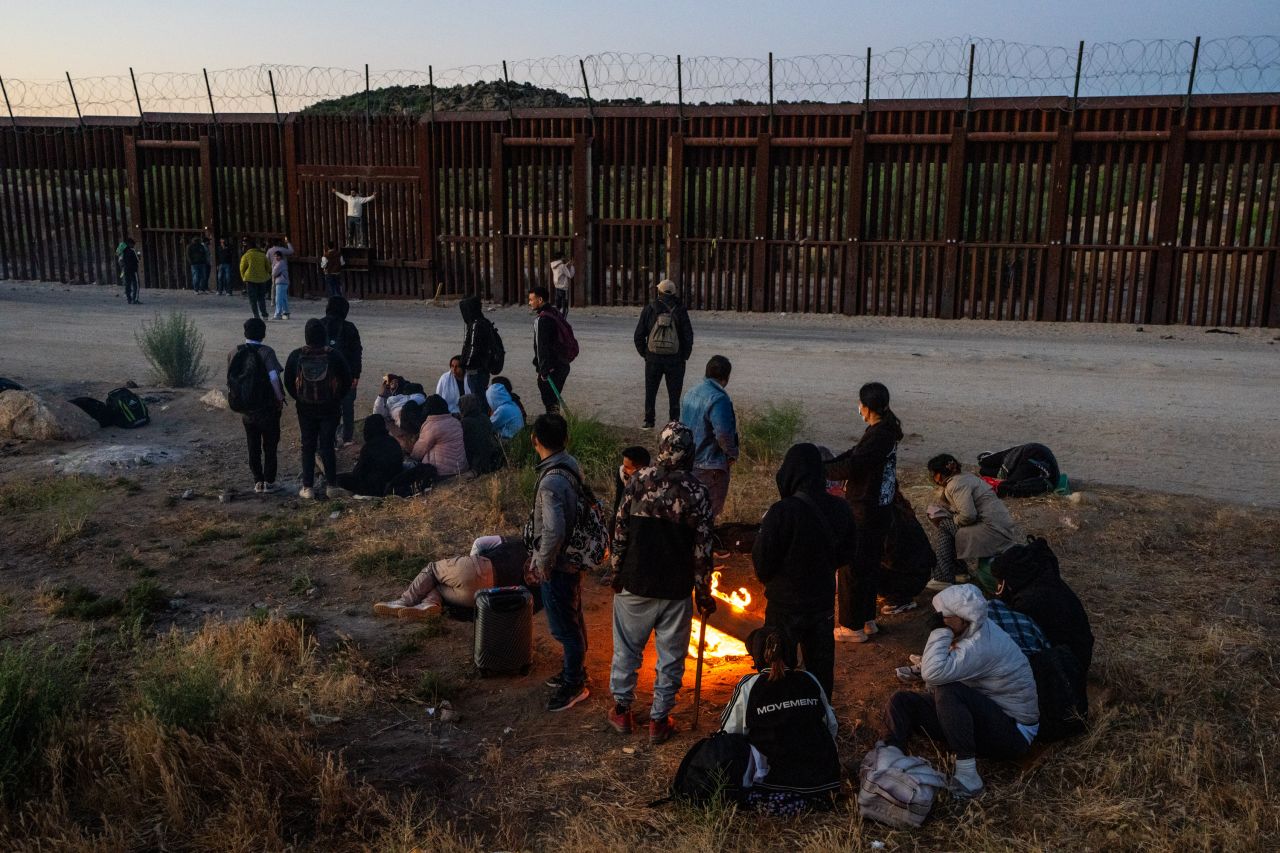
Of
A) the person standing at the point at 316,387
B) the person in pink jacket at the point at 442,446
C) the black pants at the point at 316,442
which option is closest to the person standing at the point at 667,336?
the person in pink jacket at the point at 442,446

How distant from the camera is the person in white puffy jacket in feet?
17.8

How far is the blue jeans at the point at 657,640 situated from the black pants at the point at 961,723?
1.10 metres

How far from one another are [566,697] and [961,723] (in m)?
2.16

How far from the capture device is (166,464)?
11.3 meters

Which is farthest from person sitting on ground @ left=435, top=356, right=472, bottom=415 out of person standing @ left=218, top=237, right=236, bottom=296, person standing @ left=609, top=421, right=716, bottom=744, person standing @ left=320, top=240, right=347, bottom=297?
person standing @ left=218, top=237, right=236, bottom=296

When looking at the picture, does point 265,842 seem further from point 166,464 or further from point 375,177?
point 375,177

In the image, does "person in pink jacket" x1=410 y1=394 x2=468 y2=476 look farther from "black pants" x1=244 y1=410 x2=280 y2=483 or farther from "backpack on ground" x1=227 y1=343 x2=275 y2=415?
"backpack on ground" x1=227 y1=343 x2=275 y2=415

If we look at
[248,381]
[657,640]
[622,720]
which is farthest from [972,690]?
[248,381]

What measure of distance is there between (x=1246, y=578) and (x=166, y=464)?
9.65 metres

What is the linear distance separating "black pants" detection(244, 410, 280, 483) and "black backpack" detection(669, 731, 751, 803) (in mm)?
6269

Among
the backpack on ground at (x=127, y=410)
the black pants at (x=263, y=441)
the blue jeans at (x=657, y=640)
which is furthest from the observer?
the backpack on ground at (x=127, y=410)

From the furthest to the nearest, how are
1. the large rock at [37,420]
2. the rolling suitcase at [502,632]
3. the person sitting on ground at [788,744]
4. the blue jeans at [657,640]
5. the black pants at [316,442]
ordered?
the large rock at [37,420]
the black pants at [316,442]
the rolling suitcase at [502,632]
the blue jeans at [657,640]
the person sitting on ground at [788,744]

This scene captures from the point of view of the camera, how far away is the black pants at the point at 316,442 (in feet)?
32.8

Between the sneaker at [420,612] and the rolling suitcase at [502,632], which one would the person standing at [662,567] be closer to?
the rolling suitcase at [502,632]
